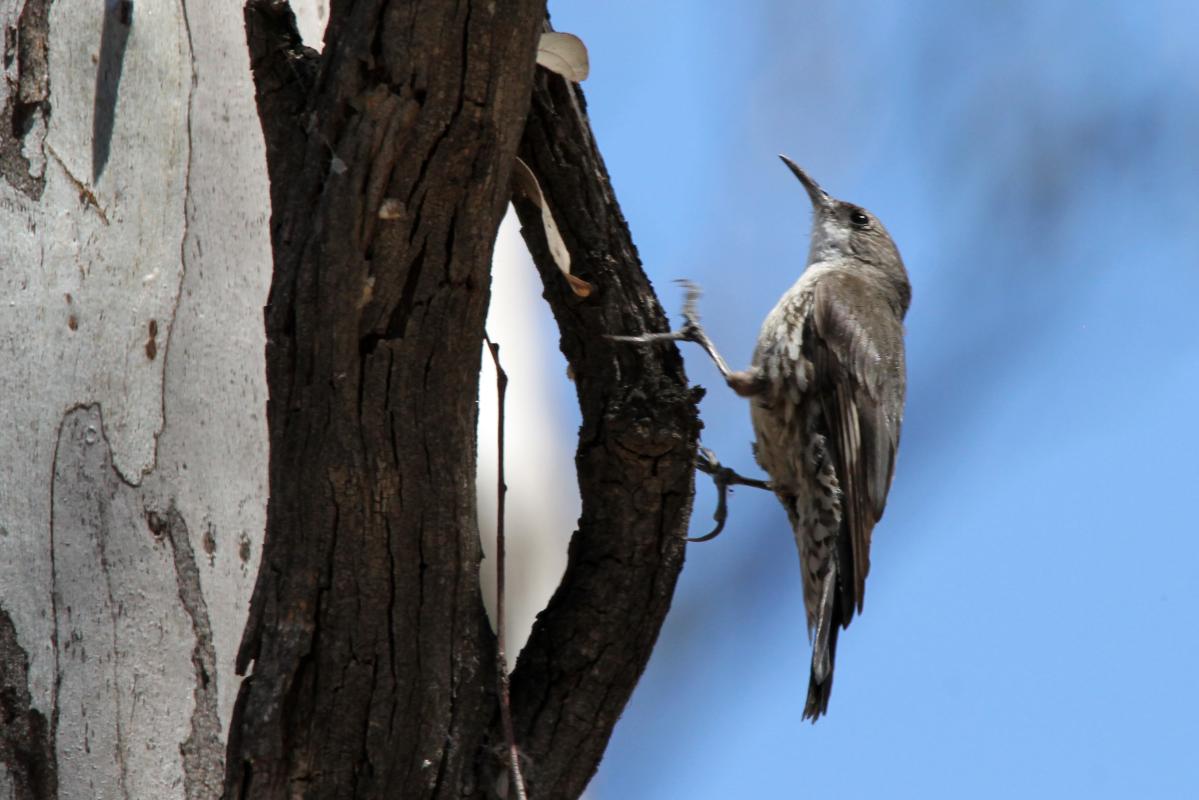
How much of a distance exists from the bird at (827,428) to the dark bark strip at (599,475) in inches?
53.3

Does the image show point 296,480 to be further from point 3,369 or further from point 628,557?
point 628,557

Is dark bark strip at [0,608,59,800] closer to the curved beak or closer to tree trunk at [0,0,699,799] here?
tree trunk at [0,0,699,799]

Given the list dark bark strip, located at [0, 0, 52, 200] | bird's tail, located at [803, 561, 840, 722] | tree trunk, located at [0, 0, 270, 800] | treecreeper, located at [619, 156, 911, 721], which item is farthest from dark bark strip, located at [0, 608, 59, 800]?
bird's tail, located at [803, 561, 840, 722]

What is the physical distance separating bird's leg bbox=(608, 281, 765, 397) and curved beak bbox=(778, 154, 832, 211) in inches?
54.5

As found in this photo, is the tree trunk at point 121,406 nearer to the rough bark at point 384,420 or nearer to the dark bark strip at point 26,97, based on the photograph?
the dark bark strip at point 26,97

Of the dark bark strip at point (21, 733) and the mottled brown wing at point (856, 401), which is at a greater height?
the mottled brown wing at point (856, 401)

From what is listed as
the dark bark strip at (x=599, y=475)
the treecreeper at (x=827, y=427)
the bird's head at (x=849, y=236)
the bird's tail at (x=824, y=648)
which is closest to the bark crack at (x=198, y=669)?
the dark bark strip at (x=599, y=475)

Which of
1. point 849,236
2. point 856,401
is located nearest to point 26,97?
point 856,401

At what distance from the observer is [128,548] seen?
1.93 m

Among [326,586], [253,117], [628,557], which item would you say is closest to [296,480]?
[326,586]

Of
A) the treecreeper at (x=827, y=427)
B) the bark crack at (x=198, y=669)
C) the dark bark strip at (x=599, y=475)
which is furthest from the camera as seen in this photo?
the treecreeper at (x=827, y=427)

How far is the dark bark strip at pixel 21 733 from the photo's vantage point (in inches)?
69.4

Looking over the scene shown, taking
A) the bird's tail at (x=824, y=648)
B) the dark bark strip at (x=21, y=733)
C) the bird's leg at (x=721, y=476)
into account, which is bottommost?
the dark bark strip at (x=21, y=733)

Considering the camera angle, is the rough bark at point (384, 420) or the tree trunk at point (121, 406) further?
the tree trunk at point (121, 406)
